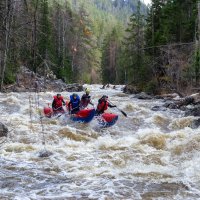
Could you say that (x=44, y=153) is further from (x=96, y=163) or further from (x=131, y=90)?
(x=131, y=90)

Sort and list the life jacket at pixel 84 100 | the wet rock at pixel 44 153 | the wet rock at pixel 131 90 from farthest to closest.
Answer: the wet rock at pixel 131 90 < the life jacket at pixel 84 100 < the wet rock at pixel 44 153

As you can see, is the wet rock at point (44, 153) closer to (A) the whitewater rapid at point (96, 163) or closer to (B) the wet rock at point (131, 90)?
(A) the whitewater rapid at point (96, 163)

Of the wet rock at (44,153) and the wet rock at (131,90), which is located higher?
the wet rock at (131,90)

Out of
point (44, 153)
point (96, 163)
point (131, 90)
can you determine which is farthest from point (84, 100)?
point (131, 90)

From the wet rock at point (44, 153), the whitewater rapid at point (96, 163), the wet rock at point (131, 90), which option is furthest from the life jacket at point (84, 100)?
the wet rock at point (131, 90)

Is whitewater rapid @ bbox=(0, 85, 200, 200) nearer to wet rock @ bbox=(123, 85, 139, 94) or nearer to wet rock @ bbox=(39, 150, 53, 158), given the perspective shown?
wet rock @ bbox=(39, 150, 53, 158)

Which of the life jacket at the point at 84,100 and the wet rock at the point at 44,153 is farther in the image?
the life jacket at the point at 84,100

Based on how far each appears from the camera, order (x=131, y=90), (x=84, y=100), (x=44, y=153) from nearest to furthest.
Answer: (x=44, y=153) < (x=84, y=100) < (x=131, y=90)

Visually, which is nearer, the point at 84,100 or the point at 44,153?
the point at 44,153

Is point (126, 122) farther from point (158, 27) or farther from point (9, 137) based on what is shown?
point (158, 27)

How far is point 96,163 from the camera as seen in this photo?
27.3ft

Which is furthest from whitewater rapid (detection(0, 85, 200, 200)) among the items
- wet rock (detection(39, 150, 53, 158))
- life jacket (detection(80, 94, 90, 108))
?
life jacket (detection(80, 94, 90, 108))

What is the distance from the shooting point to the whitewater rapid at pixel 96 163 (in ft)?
21.1

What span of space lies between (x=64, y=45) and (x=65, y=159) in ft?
120
